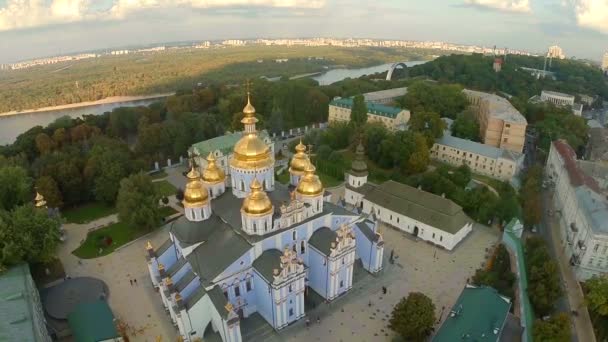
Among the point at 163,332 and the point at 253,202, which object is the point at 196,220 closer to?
the point at 253,202

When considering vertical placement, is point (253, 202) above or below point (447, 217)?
above

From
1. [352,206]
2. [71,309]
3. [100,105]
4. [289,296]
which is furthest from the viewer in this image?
[100,105]

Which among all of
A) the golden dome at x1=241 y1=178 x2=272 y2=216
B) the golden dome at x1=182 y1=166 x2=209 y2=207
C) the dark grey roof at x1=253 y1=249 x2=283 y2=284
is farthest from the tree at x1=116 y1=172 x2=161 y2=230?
the dark grey roof at x1=253 y1=249 x2=283 y2=284

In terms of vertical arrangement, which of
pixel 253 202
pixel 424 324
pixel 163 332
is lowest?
pixel 163 332

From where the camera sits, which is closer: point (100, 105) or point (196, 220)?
point (196, 220)

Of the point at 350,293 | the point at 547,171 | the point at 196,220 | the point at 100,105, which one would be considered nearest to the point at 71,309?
the point at 196,220

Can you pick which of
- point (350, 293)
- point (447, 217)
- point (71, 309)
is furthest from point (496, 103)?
point (71, 309)

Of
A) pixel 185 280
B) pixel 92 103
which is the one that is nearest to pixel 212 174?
pixel 185 280

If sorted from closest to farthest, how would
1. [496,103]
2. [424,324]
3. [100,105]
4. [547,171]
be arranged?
[424,324] < [547,171] < [496,103] < [100,105]
